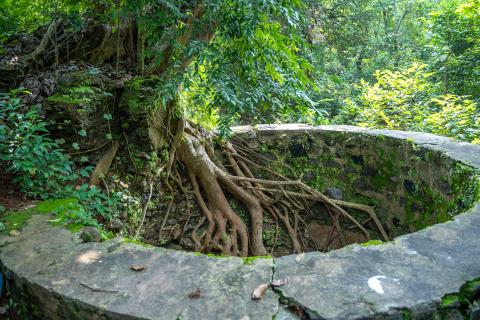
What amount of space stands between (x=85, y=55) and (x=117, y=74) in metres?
0.53

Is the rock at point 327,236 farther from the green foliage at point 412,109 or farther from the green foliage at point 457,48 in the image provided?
the green foliage at point 457,48

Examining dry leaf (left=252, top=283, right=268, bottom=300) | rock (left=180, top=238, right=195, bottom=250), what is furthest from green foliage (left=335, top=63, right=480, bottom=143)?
dry leaf (left=252, top=283, right=268, bottom=300)

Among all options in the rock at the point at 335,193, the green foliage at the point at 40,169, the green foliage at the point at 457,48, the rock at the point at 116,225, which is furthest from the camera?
the green foliage at the point at 457,48

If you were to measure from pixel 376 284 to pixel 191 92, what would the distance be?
298 centimetres

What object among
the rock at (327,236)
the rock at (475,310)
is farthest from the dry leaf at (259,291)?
the rock at (327,236)

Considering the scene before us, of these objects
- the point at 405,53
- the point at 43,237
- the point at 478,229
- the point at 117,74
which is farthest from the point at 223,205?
the point at 405,53

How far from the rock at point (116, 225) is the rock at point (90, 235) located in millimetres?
857

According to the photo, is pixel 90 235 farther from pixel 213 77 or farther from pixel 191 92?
pixel 191 92

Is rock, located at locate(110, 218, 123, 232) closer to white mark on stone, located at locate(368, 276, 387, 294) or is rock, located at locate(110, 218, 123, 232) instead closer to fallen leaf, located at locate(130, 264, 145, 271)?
fallen leaf, located at locate(130, 264, 145, 271)

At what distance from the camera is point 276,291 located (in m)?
1.68

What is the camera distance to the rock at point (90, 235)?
7.34ft

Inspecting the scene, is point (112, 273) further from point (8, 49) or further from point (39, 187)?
point (8, 49)

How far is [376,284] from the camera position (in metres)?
1.69

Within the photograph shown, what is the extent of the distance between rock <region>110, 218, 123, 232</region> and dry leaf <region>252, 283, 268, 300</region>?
186 centimetres
